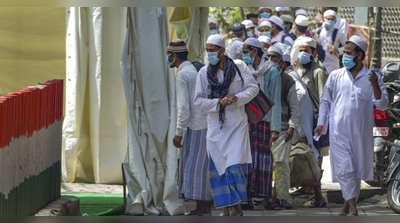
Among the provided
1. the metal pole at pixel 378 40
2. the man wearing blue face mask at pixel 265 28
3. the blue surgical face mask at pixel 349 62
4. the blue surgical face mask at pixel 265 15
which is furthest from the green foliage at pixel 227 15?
the blue surgical face mask at pixel 349 62

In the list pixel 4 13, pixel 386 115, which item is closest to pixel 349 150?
pixel 386 115

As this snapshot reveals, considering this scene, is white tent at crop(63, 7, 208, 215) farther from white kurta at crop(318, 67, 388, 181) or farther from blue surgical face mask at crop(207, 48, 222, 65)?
white kurta at crop(318, 67, 388, 181)

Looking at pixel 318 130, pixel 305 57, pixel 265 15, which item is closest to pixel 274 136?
pixel 318 130

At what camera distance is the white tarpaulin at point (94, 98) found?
1145 cm

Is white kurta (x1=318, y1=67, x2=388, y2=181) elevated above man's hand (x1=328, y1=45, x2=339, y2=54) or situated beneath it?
situated beneath

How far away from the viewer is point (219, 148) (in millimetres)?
8828

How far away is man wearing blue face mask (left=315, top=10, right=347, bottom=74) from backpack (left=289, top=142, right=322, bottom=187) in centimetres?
464

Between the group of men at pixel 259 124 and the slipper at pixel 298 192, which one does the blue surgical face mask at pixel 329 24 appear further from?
the slipper at pixel 298 192

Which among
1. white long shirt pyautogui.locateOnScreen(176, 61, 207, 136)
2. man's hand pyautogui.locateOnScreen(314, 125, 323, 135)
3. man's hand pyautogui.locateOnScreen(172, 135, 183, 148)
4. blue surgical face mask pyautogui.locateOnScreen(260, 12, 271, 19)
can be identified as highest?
blue surgical face mask pyautogui.locateOnScreen(260, 12, 271, 19)

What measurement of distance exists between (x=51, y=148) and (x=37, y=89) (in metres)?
0.91

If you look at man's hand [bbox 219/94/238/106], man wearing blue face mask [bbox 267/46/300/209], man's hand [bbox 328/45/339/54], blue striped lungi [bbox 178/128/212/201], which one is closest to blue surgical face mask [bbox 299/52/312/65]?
man wearing blue face mask [bbox 267/46/300/209]

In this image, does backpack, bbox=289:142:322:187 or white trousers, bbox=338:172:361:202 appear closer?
white trousers, bbox=338:172:361:202

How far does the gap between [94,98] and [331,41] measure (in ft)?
16.4

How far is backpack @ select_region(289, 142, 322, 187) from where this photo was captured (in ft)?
33.5
